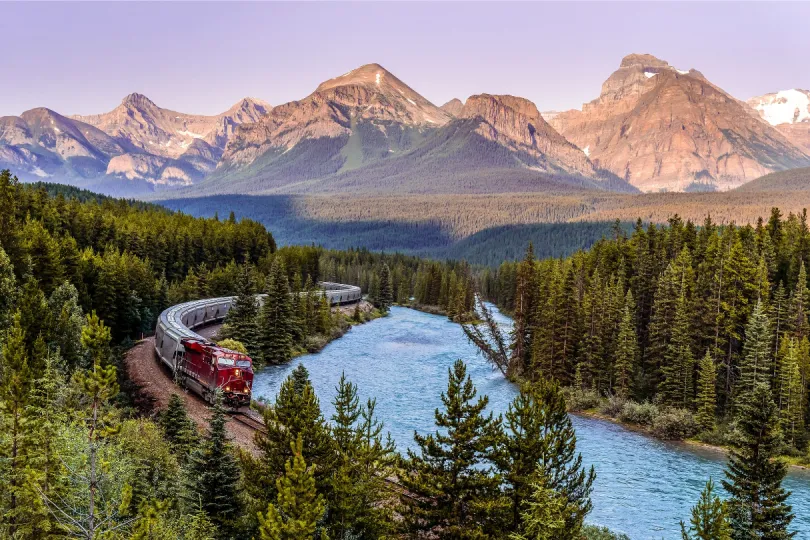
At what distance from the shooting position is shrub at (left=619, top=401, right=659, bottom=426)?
2354 inches

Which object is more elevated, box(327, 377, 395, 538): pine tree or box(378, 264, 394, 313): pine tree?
box(327, 377, 395, 538): pine tree

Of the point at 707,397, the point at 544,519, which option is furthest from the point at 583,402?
the point at 544,519

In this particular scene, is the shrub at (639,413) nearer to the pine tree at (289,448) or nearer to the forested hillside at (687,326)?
the forested hillside at (687,326)

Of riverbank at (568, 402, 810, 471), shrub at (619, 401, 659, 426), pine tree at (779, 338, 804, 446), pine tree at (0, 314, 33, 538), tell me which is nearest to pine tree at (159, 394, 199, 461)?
pine tree at (0, 314, 33, 538)

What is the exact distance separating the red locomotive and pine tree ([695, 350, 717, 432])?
1541 inches

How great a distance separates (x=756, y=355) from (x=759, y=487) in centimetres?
3223

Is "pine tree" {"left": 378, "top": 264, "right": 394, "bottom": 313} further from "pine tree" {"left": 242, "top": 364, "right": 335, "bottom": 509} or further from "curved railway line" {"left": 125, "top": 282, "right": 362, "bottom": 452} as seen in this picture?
"pine tree" {"left": 242, "top": 364, "right": 335, "bottom": 509}

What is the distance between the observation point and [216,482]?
87.0ft

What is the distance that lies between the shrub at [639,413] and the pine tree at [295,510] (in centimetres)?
4646

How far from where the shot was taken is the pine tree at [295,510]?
1789cm

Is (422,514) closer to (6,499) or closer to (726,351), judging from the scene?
(6,499)

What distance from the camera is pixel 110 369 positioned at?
19109 millimetres

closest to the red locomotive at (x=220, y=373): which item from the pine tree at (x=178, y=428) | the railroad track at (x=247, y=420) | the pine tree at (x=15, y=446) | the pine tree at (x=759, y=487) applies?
the railroad track at (x=247, y=420)

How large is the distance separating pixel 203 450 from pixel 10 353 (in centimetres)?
948
